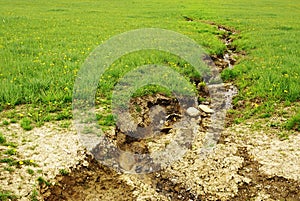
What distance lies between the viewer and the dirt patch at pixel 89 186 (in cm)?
583

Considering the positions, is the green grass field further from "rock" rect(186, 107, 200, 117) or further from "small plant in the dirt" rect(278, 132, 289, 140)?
"rock" rect(186, 107, 200, 117)

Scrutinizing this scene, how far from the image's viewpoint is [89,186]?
623cm

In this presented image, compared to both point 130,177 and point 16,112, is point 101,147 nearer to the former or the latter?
point 130,177

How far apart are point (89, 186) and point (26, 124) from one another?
2.68m

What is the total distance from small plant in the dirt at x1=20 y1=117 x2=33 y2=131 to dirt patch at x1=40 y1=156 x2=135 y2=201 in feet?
6.34

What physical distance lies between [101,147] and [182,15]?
2780 centimetres

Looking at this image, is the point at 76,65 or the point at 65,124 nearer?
the point at 65,124

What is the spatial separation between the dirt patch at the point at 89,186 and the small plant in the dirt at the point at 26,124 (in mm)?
1931

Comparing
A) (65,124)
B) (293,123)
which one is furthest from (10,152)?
(293,123)

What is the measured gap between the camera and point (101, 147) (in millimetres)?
7238

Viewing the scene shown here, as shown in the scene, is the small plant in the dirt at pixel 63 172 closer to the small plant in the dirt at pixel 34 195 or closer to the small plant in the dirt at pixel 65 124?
the small plant in the dirt at pixel 34 195

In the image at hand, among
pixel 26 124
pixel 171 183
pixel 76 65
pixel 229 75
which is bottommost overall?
pixel 171 183

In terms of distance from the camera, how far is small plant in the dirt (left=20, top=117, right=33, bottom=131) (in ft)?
24.3

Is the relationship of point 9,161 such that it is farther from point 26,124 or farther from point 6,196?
point 26,124
